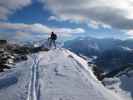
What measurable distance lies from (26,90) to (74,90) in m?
4.39

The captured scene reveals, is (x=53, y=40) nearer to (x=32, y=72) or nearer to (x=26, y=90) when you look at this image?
(x=32, y=72)

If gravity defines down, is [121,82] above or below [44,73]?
below

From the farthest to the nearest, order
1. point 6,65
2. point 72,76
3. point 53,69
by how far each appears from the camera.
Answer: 1. point 6,65
2. point 53,69
3. point 72,76

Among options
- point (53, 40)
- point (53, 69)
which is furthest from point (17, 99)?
point (53, 40)

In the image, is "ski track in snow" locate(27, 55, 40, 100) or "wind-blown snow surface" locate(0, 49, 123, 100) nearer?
"ski track in snow" locate(27, 55, 40, 100)

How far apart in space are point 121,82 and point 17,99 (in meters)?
16.4

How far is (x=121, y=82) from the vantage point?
1122 inches

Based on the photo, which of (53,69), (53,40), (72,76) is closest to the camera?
(72,76)

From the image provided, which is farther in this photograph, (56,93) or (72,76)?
(72,76)

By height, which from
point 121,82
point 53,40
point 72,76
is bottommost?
point 121,82

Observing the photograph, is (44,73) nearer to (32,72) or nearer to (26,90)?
(32,72)

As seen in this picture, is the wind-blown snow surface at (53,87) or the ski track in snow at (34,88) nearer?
the ski track in snow at (34,88)

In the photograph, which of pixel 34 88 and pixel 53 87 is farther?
pixel 53 87

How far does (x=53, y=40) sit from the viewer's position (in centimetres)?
5494
